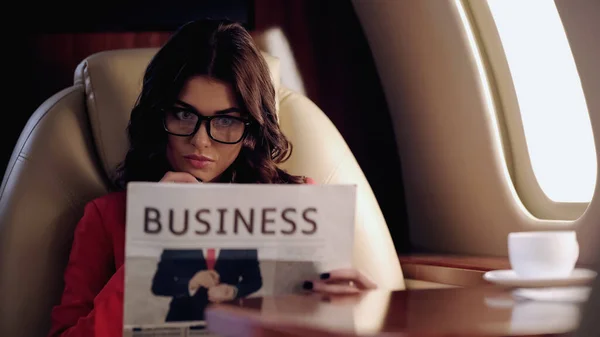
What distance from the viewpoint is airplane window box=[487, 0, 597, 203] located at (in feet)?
6.19

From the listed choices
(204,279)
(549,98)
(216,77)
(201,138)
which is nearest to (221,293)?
(204,279)

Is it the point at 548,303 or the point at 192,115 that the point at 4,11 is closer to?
the point at 192,115

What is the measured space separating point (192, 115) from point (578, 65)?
2.51 feet

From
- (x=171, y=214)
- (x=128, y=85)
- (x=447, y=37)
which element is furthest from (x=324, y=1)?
(x=171, y=214)

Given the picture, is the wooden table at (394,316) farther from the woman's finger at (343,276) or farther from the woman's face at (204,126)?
the woman's face at (204,126)

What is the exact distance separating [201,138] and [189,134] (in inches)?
0.9

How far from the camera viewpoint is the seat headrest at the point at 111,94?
5.37 feet

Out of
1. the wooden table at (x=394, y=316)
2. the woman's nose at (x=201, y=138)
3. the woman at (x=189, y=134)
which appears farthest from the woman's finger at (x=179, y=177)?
the wooden table at (x=394, y=316)

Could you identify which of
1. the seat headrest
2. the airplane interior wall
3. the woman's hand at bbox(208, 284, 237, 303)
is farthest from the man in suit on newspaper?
the airplane interior wall

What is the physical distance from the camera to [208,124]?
4.72 ft

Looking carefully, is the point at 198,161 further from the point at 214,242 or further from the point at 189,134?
the point at 214,242

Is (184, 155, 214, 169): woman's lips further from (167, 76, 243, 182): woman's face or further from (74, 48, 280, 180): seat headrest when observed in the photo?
(74, 48, 280, 180): seat headrest

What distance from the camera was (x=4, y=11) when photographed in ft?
6.27

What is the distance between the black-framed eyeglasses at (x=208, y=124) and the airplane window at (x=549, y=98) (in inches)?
31.7
